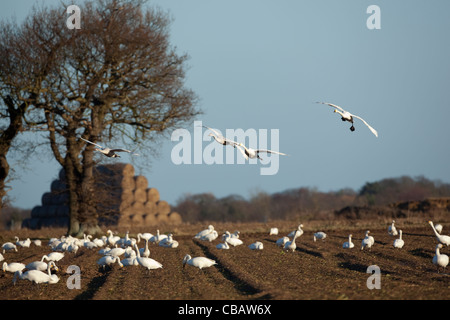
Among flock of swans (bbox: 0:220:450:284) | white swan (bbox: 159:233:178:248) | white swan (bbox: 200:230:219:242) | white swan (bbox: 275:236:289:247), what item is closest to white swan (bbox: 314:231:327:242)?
flock of swans (bbox: 0:220:450:284)

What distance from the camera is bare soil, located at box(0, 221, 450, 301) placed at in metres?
10.1

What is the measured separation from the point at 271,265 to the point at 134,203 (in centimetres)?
2346

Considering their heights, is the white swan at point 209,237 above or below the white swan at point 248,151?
below

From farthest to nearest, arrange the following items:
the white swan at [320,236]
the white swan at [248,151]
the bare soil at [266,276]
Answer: the white swan at [320,236] < the white swan at [248,151] < the bare soil at [266,276]

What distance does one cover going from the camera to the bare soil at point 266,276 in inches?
398

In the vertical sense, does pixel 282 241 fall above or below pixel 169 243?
above

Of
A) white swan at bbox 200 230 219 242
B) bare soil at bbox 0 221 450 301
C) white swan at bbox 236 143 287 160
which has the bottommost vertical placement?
bare soil at bbox 0 221 450 301

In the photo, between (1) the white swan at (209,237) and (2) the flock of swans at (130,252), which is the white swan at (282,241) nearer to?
(2) the flock of swans at (130,252)

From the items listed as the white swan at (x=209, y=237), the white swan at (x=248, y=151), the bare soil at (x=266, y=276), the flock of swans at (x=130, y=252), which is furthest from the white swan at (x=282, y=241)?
the white swan at (x=248, y=151)

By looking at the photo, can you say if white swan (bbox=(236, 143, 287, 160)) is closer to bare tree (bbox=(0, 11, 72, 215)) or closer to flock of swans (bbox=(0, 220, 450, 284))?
flock of swans (bbox=(0, 220, 450, 284))

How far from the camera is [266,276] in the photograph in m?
12.6

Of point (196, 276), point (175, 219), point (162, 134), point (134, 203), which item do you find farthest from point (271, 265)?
point (175, 219)

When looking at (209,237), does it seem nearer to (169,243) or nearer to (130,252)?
(169,243)

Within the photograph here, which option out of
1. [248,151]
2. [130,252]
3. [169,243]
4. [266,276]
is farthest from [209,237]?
[248,151]
